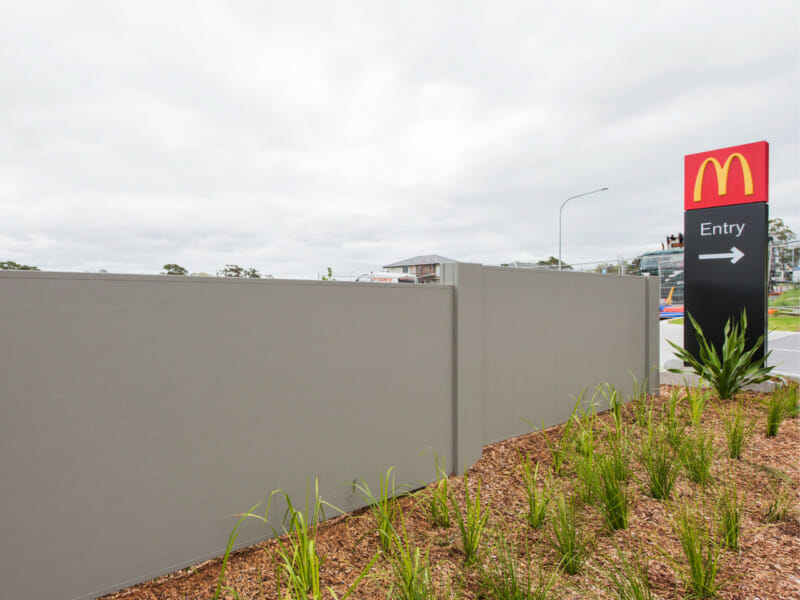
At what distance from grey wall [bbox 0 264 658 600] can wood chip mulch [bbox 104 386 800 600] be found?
0.22 m

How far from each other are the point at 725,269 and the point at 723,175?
58.6 inches

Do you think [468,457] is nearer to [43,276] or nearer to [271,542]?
[271,542]

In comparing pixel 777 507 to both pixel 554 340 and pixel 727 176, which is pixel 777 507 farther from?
pixel 727 176

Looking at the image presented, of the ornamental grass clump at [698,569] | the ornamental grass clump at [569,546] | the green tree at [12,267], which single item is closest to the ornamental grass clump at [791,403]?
the ornamental grass clump at [698,569]

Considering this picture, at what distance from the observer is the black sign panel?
250 inches

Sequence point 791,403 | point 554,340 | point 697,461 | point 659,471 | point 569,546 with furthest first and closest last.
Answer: point 791,403
point 554,340
point 697,461
point 659,471
point 569,546

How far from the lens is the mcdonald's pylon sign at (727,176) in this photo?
Result: 6.24 metres

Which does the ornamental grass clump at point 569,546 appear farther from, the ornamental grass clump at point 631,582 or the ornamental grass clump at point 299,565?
the ornamental grass clump at point 299,565

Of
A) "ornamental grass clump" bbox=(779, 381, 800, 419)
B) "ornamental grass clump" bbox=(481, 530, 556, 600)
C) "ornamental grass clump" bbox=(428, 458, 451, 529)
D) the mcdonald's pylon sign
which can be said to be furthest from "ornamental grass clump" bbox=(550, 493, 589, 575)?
the mcdonald's pylon sign

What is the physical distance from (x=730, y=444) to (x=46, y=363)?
203 inches

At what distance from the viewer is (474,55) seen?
29.9ft

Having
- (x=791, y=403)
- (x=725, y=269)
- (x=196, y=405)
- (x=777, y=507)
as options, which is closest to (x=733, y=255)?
(x=725, y=269)

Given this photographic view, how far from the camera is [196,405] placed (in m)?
2.41

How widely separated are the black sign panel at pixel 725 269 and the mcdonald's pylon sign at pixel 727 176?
130 millimetres
